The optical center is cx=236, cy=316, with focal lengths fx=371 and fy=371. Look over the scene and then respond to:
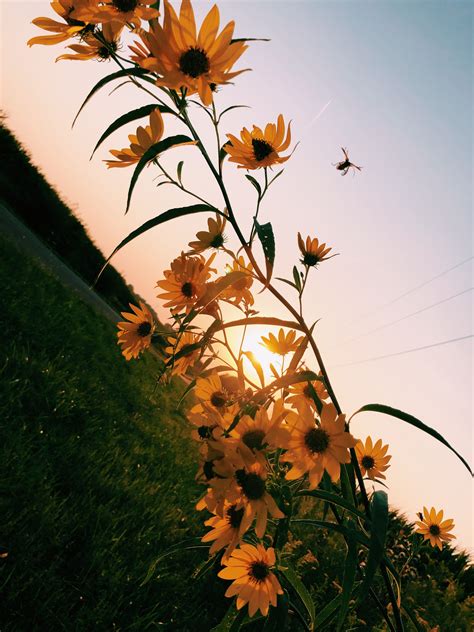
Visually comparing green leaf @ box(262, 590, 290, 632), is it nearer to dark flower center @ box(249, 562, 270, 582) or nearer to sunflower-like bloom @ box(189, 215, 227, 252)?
dark flower center @ box(249, 562, 270, 582)

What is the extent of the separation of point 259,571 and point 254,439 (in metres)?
0.37

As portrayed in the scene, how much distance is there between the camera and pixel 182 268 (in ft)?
2.78

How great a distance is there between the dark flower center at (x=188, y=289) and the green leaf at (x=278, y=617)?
2.29 ft

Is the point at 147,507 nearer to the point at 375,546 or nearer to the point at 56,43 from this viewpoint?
the point at 375,546

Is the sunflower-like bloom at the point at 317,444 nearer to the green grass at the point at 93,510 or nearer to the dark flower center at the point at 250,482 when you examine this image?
the dark flower center at the point at 250,482

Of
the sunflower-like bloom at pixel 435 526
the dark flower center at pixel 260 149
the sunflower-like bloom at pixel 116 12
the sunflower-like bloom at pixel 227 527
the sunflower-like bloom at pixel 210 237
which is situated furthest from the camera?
the sunflower-like bloom at pixel 435 526

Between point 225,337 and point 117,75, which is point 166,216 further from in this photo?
point 225,337

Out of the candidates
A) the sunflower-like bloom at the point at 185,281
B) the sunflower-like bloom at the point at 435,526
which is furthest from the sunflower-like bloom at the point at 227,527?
the sunflower-like bloom at the point at 435,526

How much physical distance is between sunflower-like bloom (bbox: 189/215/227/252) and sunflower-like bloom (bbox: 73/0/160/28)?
53cm

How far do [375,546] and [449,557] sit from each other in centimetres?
500

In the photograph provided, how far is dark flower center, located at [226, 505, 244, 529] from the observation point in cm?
71

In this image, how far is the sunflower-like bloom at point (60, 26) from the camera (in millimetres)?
612

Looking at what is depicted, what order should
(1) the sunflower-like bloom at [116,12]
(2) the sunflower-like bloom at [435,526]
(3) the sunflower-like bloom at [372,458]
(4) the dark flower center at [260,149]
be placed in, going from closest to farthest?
1. (1) the sunflower-like bloom at [116,12]
2. (4) the dark flower center at [260,149]
3. (3) the sunflower-like bloom at [372,458]
4. (2) the sunflower-like bloom at [435,526]

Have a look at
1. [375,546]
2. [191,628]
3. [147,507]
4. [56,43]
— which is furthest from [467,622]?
[56,43]
